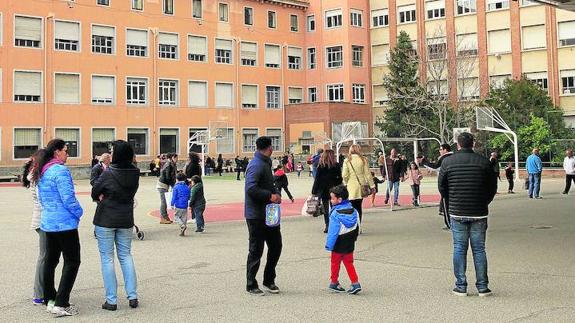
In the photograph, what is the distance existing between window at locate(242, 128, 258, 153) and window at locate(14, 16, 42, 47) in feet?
62.0

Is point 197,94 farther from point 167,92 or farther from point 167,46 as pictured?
point 167,46

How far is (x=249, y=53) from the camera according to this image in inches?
2160

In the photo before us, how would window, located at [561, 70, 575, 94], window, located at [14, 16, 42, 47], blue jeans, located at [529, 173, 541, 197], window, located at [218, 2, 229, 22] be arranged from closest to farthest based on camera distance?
blue jeans, located at [529, 173, 541, 197] < window, located at [14, 16, 42, 47] < window, located at [561, 70, 575, 94] < window, located at [218, 2, 229, 22]

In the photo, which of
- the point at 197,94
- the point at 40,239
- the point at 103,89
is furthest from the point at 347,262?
the point at 197,94

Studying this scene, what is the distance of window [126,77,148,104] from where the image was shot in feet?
159

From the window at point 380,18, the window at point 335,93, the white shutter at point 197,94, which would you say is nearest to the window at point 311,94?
the window at point 335,93

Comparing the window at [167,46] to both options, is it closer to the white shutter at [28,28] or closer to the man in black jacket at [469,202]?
the white shutter at [28,28]

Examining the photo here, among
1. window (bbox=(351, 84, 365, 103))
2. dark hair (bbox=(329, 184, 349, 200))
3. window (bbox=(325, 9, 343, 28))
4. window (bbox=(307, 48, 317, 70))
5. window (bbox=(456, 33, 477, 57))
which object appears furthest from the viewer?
window (bbox=(307, 48, 317, 70))

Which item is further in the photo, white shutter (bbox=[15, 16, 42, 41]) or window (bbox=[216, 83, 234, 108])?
window (bbox=[216, 83, 234, 108])

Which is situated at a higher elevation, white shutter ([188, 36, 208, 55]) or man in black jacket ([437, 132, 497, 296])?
white shutter ([188, 36, 208, 55])

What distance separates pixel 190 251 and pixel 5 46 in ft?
125

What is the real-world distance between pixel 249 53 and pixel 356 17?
10867 millimetres

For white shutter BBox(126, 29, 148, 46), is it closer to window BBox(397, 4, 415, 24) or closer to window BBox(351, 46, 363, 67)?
window BBox(351, 46, 363, 67)

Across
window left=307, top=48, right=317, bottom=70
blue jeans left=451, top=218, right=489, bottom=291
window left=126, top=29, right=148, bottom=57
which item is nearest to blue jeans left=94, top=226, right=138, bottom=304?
blue jeans left=451, top=218, right=489, bottom=291
